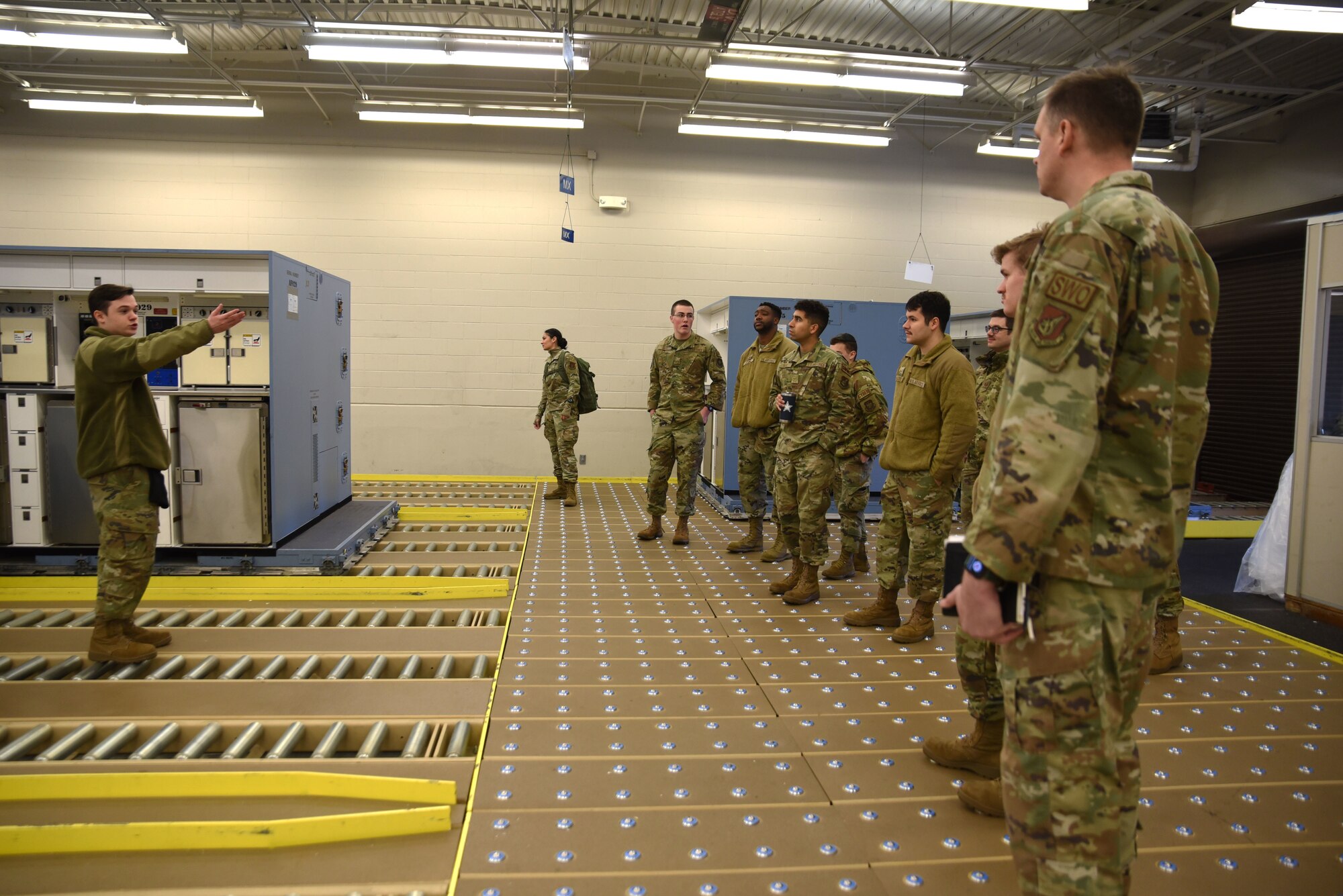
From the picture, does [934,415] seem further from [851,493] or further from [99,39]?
[99,39]

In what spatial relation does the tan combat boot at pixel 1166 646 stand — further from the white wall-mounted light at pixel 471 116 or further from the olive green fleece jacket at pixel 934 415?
the white wall-mounted light at pixel 471 116

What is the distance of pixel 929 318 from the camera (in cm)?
372

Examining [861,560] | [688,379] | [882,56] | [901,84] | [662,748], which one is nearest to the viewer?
[662,748]

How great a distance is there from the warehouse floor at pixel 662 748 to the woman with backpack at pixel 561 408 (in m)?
3.21

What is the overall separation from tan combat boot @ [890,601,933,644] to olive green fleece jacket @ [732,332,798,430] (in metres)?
2.00

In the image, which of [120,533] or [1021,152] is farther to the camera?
[1021,152]

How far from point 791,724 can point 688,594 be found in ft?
6.13

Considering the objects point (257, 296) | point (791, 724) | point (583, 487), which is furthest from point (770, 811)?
point (583, 487)

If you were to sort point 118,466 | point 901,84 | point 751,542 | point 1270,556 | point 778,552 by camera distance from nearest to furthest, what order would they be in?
1. point 118,466
2. point 1270,556
3. point 778,552
4. point 751,542
5. point 901,84

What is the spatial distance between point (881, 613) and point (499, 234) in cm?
761

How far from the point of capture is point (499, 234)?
32.4ft

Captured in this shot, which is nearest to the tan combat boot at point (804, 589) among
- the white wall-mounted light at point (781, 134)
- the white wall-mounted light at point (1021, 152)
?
the white wall-mounted light at point (1021, 152)

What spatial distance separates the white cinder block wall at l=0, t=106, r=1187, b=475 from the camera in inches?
375

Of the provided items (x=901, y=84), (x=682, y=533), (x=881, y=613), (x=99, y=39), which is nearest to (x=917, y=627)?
(x=881, y=613)
